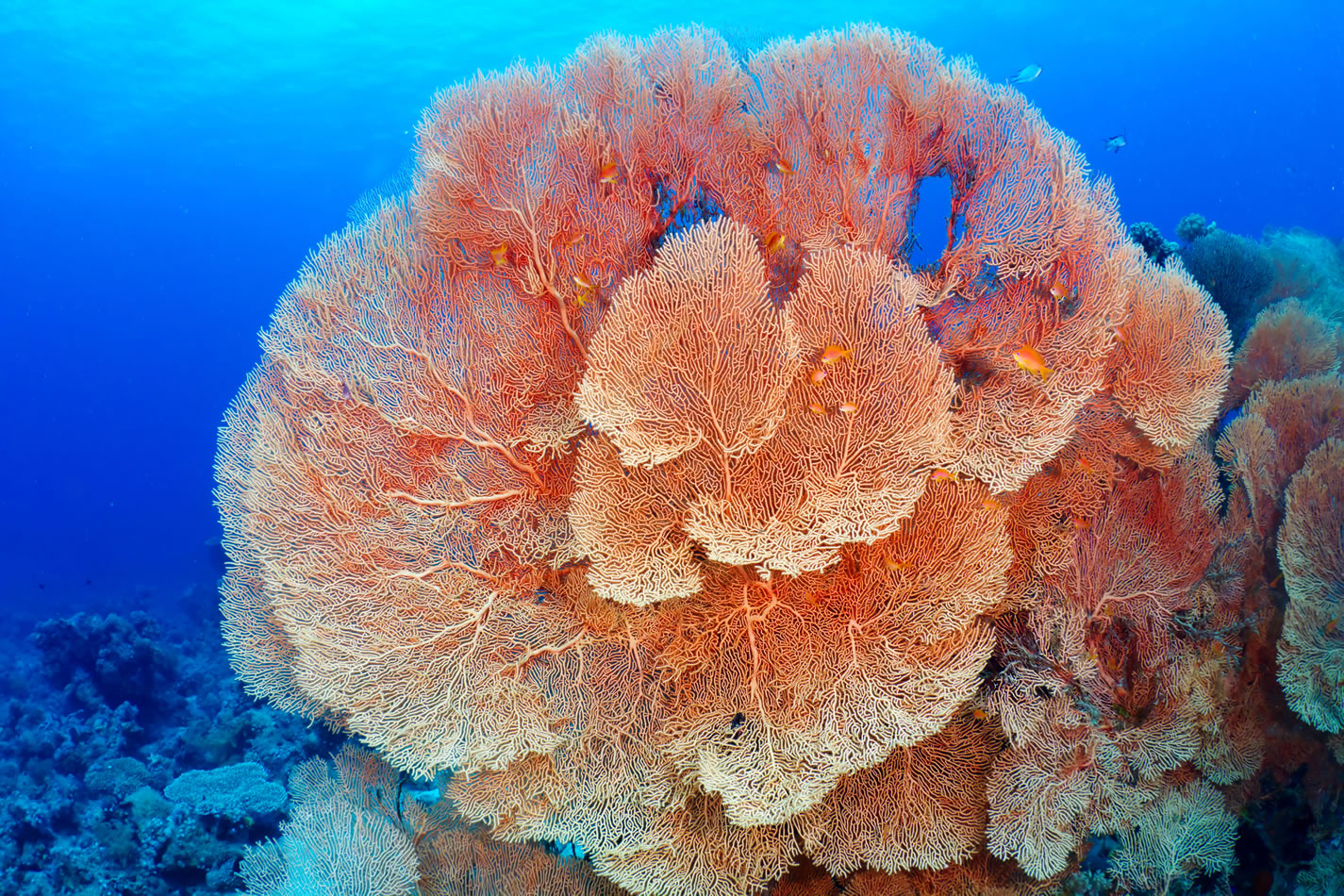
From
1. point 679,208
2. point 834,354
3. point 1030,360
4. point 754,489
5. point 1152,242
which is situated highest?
point 1152,242

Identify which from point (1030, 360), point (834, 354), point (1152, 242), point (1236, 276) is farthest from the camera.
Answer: point (1152, 242)

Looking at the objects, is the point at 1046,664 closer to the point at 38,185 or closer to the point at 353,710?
the point at 353,710

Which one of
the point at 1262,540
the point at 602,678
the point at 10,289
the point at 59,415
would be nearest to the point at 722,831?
the point at 602,678

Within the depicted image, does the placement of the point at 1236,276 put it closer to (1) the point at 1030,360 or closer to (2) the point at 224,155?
(1) the point at 1030,360

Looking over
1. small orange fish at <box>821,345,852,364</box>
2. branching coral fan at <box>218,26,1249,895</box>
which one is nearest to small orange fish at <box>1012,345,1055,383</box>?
branching coral fan at <box>218,26,1249,895</box>

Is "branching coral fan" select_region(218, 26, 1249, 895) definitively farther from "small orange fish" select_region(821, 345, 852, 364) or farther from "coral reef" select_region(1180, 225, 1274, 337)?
"coral reef" select_region(1180, 225, 1274, 337)

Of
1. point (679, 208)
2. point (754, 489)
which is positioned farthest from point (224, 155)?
point (754, 489)
